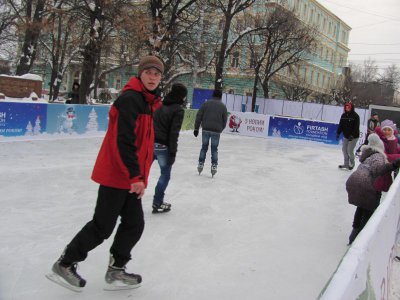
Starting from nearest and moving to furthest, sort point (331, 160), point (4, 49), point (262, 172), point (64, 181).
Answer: point (64, 181), point (262, 172), point (331, 160), point (4, 49)

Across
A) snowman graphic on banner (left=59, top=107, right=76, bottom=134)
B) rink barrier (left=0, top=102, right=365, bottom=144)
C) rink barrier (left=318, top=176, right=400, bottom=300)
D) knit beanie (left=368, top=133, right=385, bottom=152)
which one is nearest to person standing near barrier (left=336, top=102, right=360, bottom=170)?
knit beanie (left=368, top=133, right=385, bottom=152)

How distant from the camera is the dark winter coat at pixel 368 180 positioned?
A: 4.34 meters

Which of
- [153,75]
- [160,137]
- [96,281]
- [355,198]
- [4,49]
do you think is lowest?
[96,281]

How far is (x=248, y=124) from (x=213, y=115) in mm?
11144

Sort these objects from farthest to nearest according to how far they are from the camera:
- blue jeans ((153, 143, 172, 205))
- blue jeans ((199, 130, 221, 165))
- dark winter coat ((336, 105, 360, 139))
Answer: dark winter coat ((336, 105, 360, 139)), blue jeans ((199, 130, 221, 165)), blue jeans ((153, 143, 172, 205))

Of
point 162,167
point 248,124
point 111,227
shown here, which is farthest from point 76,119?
point 111,227

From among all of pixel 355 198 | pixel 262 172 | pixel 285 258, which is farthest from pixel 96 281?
pixel 262 172

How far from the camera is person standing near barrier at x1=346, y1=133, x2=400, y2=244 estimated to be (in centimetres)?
434

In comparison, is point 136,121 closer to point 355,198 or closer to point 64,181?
point 355,198

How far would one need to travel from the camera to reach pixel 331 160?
12578 millimetres

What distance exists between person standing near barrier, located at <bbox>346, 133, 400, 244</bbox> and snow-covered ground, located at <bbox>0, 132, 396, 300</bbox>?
545mm

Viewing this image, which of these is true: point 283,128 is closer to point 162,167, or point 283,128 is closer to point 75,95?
point 75,95

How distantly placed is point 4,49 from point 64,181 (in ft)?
80.3

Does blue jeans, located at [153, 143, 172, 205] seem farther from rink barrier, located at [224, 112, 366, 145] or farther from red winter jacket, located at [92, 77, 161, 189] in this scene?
rink barrier, located at [224, 112, 366, 145]
